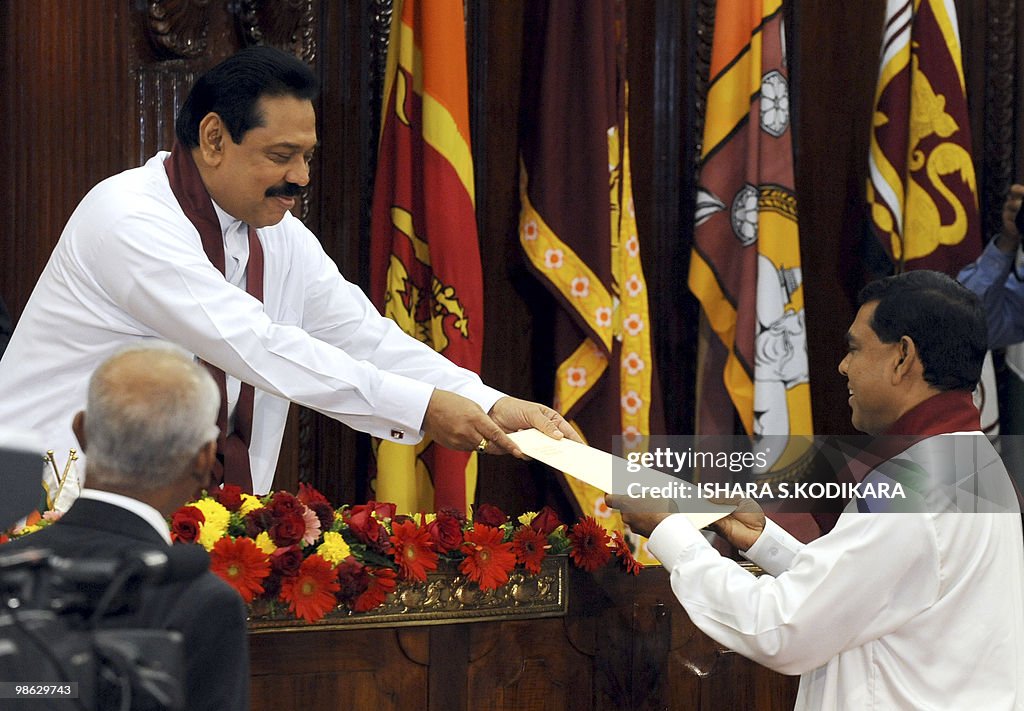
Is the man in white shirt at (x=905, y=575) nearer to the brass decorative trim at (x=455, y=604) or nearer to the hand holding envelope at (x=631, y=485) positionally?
the hand holding envelope at (x=631, y=485)

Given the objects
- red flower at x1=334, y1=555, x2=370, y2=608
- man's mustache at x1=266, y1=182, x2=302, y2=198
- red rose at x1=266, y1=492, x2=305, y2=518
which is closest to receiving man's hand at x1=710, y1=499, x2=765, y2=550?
red flower at x1=334, y1=555, x2=370, y2=608

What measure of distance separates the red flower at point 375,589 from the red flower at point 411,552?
32mm

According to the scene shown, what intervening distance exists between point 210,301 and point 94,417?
1.36 m

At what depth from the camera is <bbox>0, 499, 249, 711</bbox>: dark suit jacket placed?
154cm

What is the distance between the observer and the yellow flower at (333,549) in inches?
100.0

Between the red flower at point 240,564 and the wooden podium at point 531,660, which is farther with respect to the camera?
the wooden podium at point 531,660

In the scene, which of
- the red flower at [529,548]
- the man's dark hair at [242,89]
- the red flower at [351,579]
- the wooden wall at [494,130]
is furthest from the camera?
the wooden wall at [494,130]

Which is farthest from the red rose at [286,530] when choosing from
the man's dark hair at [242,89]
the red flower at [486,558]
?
the man's dark hair at [242,89]

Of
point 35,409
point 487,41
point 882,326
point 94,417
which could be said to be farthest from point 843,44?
point 94,417

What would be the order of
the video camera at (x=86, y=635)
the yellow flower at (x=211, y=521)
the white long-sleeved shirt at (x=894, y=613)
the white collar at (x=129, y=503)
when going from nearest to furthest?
the video camera at (x=86, y=635) < the white collar at (x=129, y=503) < the white long-sleeved shirt at (x=894, y=613) < the yellow flower at (x=211, y=521)

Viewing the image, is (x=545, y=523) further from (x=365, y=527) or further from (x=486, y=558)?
(x=365, y=527)

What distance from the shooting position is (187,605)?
5.08ft

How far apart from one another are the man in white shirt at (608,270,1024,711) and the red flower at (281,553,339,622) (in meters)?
0.63

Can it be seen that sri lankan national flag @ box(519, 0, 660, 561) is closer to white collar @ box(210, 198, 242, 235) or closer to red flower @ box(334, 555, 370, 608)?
Answer: white collar @ box(210, 198, 242, 235)
